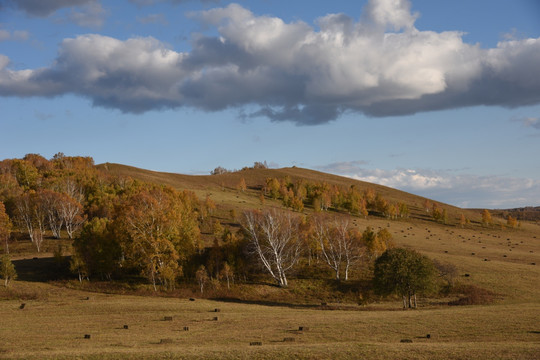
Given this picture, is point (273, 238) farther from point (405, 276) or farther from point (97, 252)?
point (97, 252)

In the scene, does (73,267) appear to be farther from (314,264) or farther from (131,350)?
(131,350)

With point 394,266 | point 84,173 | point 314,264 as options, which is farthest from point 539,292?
point 84,173

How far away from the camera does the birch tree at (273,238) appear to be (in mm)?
80250

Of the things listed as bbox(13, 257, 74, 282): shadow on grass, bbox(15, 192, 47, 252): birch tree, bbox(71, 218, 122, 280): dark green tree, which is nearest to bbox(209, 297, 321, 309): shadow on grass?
bbox(71, 218, 122, 280): dark green tree

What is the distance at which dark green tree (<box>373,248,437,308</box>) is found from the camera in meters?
60.6

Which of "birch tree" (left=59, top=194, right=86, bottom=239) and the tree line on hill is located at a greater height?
"birch tree" (left=59, top=194, right=86, bottom=239)

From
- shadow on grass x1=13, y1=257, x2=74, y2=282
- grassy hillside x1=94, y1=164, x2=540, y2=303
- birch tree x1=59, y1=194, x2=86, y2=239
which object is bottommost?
shadow on grass x1=13, y1=257, x2=74, y2=282

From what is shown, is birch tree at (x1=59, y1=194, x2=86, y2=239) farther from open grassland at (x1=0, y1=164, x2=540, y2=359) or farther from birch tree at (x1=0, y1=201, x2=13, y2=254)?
open grassland at (x1=0, y1=164, x2=540, y2=359)

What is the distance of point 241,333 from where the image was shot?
37219 mm

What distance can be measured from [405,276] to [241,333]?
3156cm

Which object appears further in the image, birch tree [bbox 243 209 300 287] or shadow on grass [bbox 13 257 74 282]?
birch tree [bbox 243 209 300 287]

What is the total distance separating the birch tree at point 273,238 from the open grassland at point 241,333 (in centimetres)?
2466

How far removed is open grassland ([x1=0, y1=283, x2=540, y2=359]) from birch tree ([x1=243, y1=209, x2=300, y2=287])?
80.9 feet

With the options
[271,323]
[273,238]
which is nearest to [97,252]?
[273,238]
